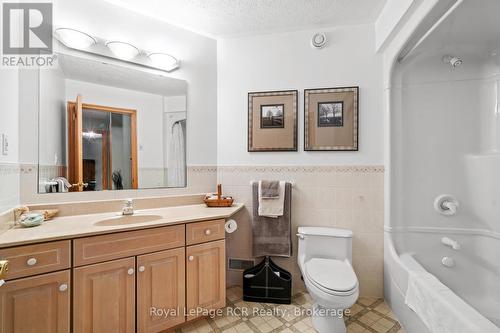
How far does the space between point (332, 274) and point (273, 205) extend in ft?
2.23

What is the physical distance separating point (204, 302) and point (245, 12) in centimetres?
232

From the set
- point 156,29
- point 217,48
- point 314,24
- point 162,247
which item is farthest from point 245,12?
point 162,247

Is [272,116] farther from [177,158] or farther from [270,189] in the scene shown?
[177,158]

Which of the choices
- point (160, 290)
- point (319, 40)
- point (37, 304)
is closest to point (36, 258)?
point (37, 304)

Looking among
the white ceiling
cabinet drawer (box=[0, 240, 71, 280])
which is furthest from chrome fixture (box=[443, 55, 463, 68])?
cabinet drawer (box=[0, 240, 71, 280])

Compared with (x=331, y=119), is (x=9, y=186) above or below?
below

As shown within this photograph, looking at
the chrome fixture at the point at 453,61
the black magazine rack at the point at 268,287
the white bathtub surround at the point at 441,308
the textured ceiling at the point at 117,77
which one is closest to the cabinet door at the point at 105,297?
the black magazine rack at the point at 268,287

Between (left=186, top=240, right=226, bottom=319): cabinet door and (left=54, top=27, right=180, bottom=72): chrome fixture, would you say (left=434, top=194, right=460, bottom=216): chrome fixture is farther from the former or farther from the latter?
(left=54, top=27, right=180, bottom=72): chrome fixture

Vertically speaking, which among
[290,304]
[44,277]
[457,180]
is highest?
[457,180]

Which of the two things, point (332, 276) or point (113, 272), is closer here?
point (113, 272)

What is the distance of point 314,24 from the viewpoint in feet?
6.35

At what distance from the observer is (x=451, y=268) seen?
1.73m

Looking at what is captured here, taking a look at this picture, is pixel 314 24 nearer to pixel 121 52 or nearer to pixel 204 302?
pixel 121 52


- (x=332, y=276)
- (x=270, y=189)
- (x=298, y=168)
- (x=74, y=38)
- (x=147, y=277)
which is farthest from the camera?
(x=298, y=168)
